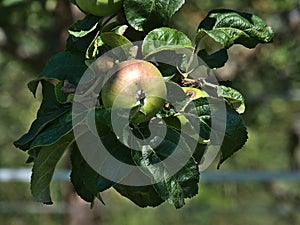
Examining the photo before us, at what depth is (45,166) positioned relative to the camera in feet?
2.79

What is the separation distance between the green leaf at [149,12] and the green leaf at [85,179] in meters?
0.18

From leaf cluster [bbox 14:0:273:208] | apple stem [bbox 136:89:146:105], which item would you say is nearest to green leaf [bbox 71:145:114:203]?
leaf cluster [bbox 14:0:273:208]

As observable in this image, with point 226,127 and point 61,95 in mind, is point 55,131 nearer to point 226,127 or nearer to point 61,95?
point 61,95

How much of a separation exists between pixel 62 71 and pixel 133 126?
0.15 metres

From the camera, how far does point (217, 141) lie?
0.82m

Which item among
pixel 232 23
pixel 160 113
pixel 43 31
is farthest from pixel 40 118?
pixel 43 31

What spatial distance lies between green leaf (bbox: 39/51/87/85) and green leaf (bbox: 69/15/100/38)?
0.04m

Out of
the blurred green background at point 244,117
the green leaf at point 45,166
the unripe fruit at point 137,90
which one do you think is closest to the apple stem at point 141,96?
the unripe fruit at point 137,90

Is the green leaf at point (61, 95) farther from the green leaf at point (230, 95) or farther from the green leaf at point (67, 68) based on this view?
the green leaf at point (230, 95)

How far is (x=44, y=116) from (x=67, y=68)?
7 centimetres

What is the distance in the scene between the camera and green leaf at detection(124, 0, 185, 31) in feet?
2.74

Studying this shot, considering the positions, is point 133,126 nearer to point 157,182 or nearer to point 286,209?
point 157,182

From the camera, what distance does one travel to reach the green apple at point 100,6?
2.79 ft

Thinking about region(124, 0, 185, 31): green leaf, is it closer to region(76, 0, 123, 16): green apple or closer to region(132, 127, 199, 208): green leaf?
region(76, 0, 123, 16): green apple
